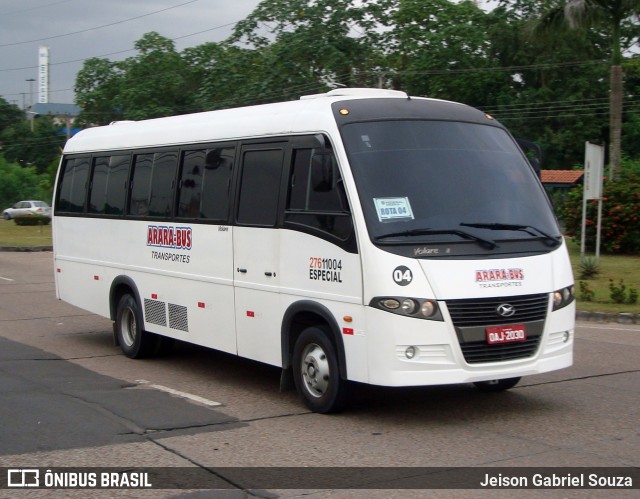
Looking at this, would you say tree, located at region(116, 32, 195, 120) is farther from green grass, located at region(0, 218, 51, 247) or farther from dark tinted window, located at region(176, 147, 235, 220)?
dark tinted window, located at region(176, 147, 235, 220)

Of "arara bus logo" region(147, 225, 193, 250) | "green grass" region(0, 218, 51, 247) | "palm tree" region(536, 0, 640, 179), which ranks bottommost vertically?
"green grass" region(0, 218, 51, 247)

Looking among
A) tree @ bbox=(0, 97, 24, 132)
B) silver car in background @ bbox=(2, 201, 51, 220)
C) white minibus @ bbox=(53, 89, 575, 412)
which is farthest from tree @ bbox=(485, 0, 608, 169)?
tree @ bbox=(0, 97, 24, 132)

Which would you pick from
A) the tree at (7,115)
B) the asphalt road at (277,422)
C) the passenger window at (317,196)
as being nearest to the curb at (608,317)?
the asphalt road at (277,422)

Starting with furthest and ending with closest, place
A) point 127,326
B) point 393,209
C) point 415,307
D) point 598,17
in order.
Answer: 1. point 598,17
2. point 127,326
3. point 393,209
4. point 415,307

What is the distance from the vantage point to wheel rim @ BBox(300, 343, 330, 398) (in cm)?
830

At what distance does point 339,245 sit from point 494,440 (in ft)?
6.84

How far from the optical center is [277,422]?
26.8ft

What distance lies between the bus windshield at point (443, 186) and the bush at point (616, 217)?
66.9 feet

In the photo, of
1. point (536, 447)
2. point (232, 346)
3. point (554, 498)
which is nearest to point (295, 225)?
point (232, 346)

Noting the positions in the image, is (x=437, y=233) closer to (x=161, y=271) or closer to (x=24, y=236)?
(x=161, y=271)

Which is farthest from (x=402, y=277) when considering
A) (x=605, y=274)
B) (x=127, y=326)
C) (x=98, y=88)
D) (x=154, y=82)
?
(x=98, y=88)

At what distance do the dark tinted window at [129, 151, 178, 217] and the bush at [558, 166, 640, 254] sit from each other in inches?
775

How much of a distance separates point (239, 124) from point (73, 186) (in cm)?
467

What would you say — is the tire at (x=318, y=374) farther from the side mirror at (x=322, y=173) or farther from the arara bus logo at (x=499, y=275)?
the arara bus logo at (x=499, y=275)
